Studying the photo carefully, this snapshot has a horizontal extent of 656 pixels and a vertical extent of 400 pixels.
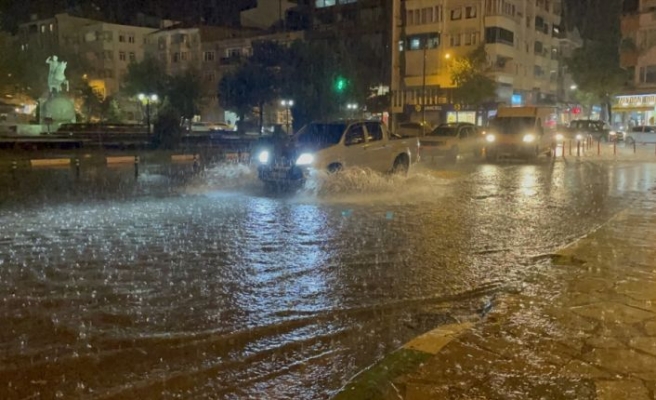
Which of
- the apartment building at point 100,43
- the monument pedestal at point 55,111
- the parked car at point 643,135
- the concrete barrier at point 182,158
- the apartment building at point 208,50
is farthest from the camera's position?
the apartment building at point 100,43

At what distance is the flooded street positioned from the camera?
4965mm

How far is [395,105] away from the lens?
64.4m

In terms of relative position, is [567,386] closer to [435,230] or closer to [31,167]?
[435,230]

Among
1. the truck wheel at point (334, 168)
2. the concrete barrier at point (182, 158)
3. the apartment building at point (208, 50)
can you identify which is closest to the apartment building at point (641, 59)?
the apartment building at point (208, 50)

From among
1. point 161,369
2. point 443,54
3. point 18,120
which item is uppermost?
point 443,54

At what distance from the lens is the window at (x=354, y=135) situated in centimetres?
1638

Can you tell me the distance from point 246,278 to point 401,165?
11.9 meters

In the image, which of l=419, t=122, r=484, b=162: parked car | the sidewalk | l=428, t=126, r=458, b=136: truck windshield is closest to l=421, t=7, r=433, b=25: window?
l=419, t=122, r=484, b=162: parked car

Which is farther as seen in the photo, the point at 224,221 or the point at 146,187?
the point at 146,187

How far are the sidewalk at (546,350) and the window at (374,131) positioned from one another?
1034 centimetres

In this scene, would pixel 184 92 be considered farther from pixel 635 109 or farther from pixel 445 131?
pixel 635 109

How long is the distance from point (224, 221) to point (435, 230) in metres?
3.89

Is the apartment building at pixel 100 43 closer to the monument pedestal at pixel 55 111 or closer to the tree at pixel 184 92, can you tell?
the tree at pixel 184 92

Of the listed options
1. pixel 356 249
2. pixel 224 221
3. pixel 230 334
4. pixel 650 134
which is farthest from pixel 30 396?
pixel 650 134
